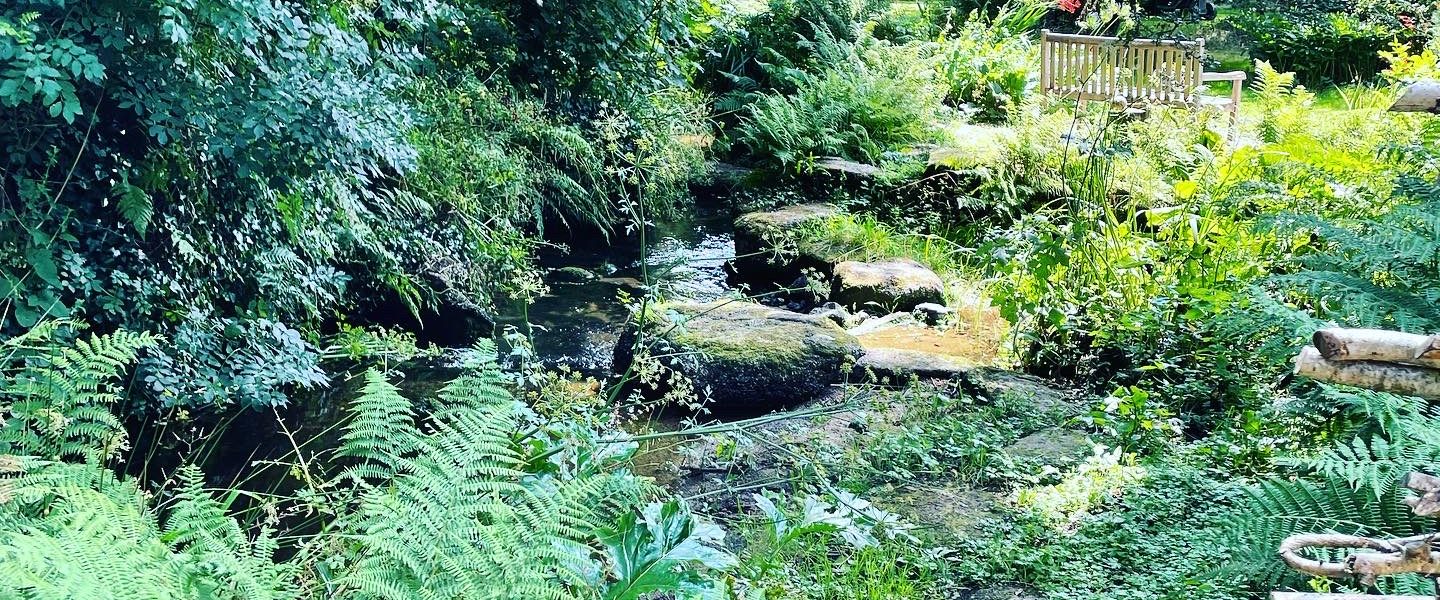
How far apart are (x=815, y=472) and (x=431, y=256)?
2823mm

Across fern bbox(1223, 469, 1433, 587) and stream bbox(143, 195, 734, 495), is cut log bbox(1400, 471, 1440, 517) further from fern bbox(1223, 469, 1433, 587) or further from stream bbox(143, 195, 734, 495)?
stream bbox(143, 195, 734, 495)

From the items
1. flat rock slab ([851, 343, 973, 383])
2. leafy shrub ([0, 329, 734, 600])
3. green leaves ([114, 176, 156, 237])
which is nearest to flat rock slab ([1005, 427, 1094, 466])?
flat rock slab ([851, 343, 973, 383])

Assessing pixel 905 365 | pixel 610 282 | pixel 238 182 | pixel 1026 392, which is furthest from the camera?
pixel 610 282

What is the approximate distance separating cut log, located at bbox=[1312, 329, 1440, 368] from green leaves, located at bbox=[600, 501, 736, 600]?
1.28 metres

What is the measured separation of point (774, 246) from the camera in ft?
24.7

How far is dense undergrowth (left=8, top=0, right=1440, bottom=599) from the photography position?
233 cm

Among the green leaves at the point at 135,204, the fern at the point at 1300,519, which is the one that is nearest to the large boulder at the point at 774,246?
the green leaves at the point at 135,204

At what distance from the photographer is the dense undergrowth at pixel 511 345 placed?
7.65 ft

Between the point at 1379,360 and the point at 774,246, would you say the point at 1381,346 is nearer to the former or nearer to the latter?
the point at 1379,360

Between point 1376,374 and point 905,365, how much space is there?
11.3 ft

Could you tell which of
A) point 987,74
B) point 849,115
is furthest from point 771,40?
point 987,74

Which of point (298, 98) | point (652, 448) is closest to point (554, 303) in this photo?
point (652, 448)

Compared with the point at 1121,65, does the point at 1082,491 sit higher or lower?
lower

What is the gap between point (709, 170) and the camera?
1009 cm
